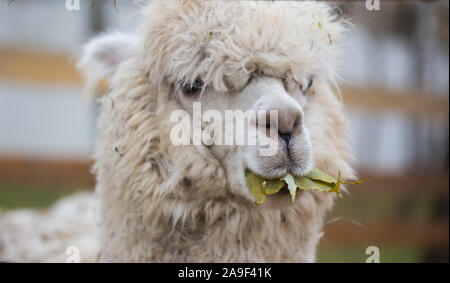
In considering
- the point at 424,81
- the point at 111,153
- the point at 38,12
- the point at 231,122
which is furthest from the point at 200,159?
the point at 38,12

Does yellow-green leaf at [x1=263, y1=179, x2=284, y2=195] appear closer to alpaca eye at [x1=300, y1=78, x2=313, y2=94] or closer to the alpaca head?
the alpaca head

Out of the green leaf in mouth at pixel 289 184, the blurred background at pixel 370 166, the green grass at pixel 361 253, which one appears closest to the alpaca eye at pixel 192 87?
the green leaf in mouth at pixel 289 184

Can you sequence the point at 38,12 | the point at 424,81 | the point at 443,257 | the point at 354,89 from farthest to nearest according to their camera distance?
the point at 38,12
the point at 424,81
the point at 354,89
the point at 443,257

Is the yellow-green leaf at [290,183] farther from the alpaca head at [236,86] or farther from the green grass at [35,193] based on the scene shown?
the green grass at [35,193]

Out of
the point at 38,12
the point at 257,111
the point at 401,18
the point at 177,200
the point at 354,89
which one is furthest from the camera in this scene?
the point at 38,12

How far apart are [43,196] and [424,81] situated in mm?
5889

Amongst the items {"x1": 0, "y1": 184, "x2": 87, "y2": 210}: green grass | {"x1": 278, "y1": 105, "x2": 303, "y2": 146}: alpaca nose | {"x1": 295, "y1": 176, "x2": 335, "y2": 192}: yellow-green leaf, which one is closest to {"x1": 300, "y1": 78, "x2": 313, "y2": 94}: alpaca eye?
{"x1": 278, "y1": 105, "x2": 303, "y2": 146}: alpaca nose

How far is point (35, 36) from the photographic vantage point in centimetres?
809

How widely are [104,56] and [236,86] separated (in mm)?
954

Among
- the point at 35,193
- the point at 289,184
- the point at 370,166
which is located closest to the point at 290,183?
the point at 289,184

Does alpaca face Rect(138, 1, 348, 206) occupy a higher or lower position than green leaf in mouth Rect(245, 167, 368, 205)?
higher

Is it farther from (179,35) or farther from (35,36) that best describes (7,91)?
(179,35)

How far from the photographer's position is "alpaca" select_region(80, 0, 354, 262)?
1966 millimetres

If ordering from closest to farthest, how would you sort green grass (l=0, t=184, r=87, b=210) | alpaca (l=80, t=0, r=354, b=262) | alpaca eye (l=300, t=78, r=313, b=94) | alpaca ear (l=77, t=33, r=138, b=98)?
alpaca (l=80, t=0, r=354, b=262), alpaca eye (l=300, t=78, r=313, b=94), alpaca ear (l=77, t=33, r=138, b=98), green grass (l=0, t=184, r=87, b=210)
